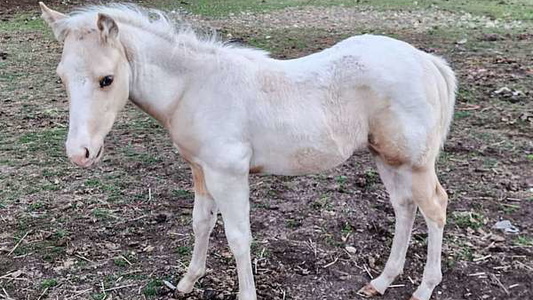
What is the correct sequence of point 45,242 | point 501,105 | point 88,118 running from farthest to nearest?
point 501,105
point 45,242
point 88,118

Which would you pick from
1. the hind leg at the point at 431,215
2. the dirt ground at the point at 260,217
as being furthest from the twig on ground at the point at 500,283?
the hind leg at the point at 431,215

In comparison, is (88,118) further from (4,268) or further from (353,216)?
(353,216)

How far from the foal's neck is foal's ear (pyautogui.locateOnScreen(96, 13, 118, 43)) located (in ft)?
0.44

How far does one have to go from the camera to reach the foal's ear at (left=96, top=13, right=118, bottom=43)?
2168 millimetres

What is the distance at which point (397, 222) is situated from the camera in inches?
116

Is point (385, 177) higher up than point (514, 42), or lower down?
higher up

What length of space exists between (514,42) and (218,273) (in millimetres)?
6215

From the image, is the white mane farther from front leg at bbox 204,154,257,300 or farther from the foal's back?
front leg at bbox 204,154,257,300

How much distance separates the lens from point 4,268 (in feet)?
10.3

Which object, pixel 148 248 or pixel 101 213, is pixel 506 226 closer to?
pixel 148 248

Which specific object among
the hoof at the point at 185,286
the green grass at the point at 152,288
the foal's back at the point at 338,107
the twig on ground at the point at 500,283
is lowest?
the green grass at the point at 152,288

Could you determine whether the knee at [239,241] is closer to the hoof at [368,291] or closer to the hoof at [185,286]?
the hoof at [185,286]

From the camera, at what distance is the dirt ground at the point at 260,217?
303 cm

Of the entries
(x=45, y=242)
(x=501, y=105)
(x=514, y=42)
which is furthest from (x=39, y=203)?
(x=514, y=42)
